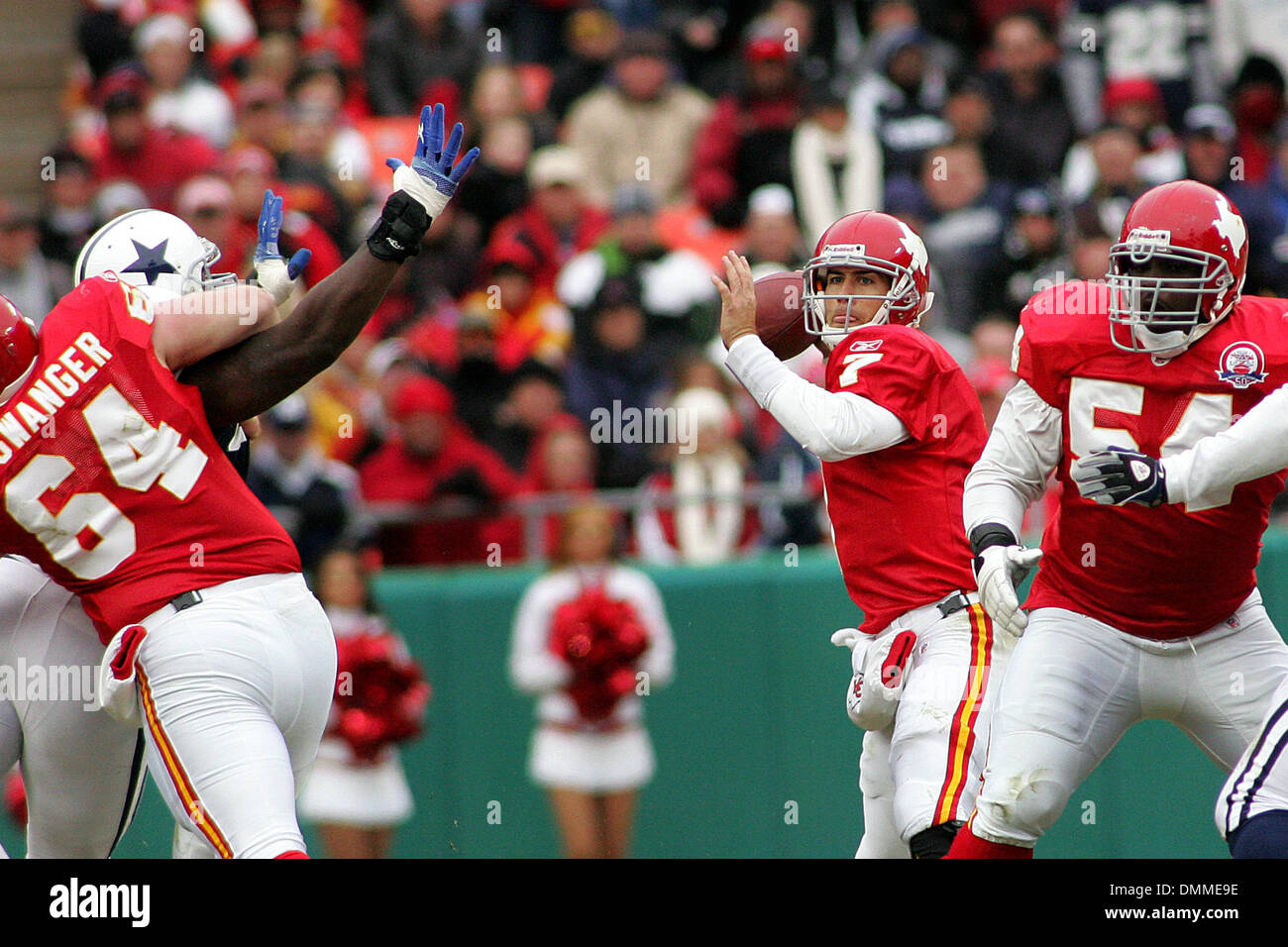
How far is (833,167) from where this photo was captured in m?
8.76

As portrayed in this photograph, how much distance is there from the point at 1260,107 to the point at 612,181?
312 cm

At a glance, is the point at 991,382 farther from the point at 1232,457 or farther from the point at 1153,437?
the point at 1232,457

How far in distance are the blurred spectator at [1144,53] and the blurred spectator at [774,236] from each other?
6.02ft

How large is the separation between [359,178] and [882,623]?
525 cm

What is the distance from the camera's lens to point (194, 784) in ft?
13.4

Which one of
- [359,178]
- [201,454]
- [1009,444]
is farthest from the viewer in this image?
[359,178]

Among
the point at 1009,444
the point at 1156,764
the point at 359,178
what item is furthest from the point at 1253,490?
the point at 359,178

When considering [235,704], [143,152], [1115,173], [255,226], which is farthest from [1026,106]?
[235,704]

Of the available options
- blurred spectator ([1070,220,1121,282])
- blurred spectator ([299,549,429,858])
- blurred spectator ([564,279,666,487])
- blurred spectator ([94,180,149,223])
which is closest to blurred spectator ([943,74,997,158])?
blurred spectator ([1070,220,1121,282])

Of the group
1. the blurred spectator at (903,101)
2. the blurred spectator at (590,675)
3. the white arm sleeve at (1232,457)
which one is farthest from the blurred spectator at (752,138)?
the white arm sleeve at (1232,457)

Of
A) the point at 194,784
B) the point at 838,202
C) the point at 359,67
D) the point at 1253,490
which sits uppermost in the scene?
the point at 359,67

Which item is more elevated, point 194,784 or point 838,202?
point 838,202

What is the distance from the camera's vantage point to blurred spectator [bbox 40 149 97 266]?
9.26 meters
